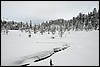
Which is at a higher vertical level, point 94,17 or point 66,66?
point 94,17

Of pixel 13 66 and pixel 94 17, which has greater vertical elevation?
pixel 94 17

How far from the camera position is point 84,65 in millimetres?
14547

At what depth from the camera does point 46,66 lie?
1495cm

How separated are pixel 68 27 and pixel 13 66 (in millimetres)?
67023

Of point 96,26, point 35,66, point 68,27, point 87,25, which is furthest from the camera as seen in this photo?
point 68,27

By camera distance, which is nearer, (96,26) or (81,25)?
(96,26)

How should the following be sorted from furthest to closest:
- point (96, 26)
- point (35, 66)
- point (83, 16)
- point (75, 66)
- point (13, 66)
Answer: point (83, 16), point (96, 26), point (13, 66), point (35, 66), point (75, 66)

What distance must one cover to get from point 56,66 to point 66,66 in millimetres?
1270

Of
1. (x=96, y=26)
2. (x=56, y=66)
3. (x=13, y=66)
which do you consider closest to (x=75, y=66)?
(x=56, y=66)

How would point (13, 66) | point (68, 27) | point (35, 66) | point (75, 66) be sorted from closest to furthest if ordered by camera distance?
point (75, 66) < point (35, 66) < point (13, 66) < point (68, 27)

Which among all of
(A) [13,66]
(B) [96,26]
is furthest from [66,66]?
(B) [96,26]

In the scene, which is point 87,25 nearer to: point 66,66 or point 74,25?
point 74,25


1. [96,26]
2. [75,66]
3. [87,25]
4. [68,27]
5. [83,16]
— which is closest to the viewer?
[75,66]

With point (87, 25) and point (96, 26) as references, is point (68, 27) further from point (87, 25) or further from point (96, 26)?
point (96, 26)
